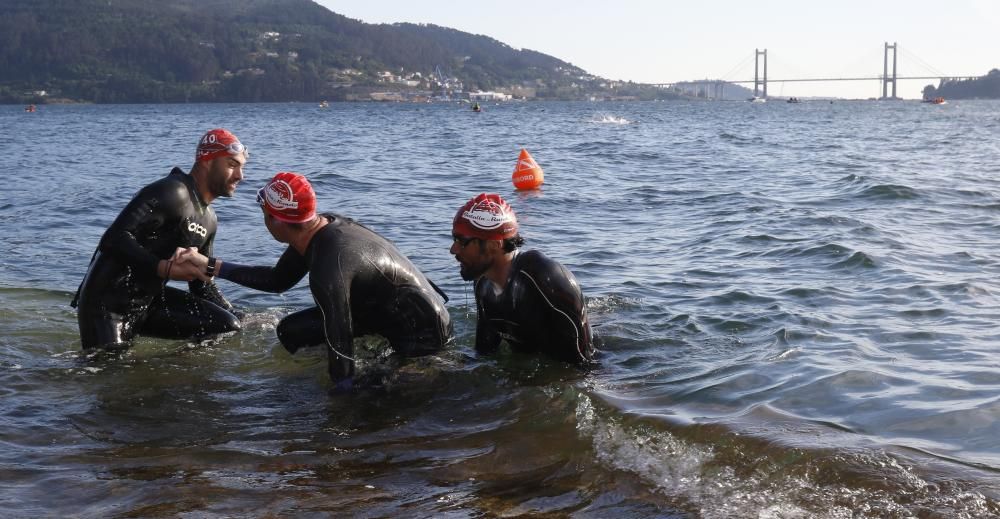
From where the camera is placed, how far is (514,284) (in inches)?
262

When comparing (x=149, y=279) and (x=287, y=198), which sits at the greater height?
(x=287, y=198)

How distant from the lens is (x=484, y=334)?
287 inches

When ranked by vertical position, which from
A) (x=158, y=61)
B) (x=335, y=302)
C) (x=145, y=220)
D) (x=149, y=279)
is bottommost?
(x=149, y=279)

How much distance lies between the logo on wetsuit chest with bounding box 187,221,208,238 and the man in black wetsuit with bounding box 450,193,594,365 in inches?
90.4

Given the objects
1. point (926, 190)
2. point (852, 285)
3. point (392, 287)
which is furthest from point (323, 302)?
point (926, 190)

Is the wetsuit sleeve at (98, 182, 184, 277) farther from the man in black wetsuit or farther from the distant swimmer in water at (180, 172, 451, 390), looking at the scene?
the man in black wetsuit

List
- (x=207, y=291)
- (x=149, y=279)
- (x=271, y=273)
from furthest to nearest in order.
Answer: (x=207, y=291)
(x=149, y=279)
(x=271, y=273)

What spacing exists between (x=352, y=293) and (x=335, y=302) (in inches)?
21.3

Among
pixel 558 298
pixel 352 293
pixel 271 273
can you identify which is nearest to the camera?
pixel 558 298

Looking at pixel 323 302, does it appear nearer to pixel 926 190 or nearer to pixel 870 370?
pixel 870 370

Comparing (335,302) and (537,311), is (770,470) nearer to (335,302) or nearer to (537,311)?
(537,311)

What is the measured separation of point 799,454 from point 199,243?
16.1ft

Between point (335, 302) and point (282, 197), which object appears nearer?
point (335, 302)

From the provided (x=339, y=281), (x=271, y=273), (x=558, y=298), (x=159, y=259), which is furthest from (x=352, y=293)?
(x=159, y=259)
